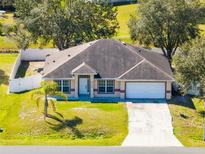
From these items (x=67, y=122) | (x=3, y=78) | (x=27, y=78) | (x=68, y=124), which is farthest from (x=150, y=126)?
(x=3, y=78)

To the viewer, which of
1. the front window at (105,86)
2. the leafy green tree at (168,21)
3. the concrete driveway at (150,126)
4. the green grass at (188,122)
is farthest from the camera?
the leafy green tree at (168,21)

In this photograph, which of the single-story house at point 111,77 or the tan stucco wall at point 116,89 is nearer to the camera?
the single-story house at point 111,77

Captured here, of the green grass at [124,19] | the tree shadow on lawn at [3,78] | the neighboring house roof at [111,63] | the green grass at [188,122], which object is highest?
the green grass at [124,19]

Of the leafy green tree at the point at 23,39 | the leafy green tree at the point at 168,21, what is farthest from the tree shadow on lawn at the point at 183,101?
the leafy green tree at the point at 23,39

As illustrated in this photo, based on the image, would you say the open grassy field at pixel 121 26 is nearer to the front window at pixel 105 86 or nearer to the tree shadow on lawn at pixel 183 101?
the tree shadow on lawn at pixel 183 101

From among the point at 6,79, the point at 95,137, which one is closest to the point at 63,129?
the point at 95,137

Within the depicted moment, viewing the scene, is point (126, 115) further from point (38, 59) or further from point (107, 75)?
point (38, 59)
